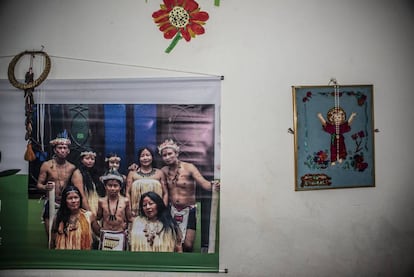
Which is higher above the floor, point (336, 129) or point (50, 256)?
point (336, 129)

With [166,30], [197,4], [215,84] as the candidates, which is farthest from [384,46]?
[166,30]

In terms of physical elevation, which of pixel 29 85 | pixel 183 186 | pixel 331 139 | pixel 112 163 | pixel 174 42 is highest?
pixel 174 42

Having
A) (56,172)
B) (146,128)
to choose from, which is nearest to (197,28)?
(146,128)

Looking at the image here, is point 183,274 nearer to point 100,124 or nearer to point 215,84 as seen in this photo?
point 100,124

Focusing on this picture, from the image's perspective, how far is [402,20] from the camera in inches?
78.4

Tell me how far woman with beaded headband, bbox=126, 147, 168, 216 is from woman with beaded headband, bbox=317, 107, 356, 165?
1.18 meters

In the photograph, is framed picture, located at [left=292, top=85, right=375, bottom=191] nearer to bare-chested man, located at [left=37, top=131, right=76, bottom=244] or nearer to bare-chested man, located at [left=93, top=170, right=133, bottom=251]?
bare-chested man, located at [left=93, top=170, right=133, bottom=251]

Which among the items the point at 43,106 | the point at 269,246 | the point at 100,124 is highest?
the point at 43,106

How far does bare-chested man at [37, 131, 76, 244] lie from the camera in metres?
1.89

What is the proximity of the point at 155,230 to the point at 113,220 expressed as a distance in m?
0.30

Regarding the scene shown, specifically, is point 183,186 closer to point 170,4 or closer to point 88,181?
point 88,181

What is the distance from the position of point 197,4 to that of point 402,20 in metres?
1.48

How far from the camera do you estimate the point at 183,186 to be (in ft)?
6.20

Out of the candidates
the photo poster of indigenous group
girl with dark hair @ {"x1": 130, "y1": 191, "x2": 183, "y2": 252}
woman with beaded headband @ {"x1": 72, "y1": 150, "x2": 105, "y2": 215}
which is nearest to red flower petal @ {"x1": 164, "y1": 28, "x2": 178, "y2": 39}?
the photo poster of indigenous group
